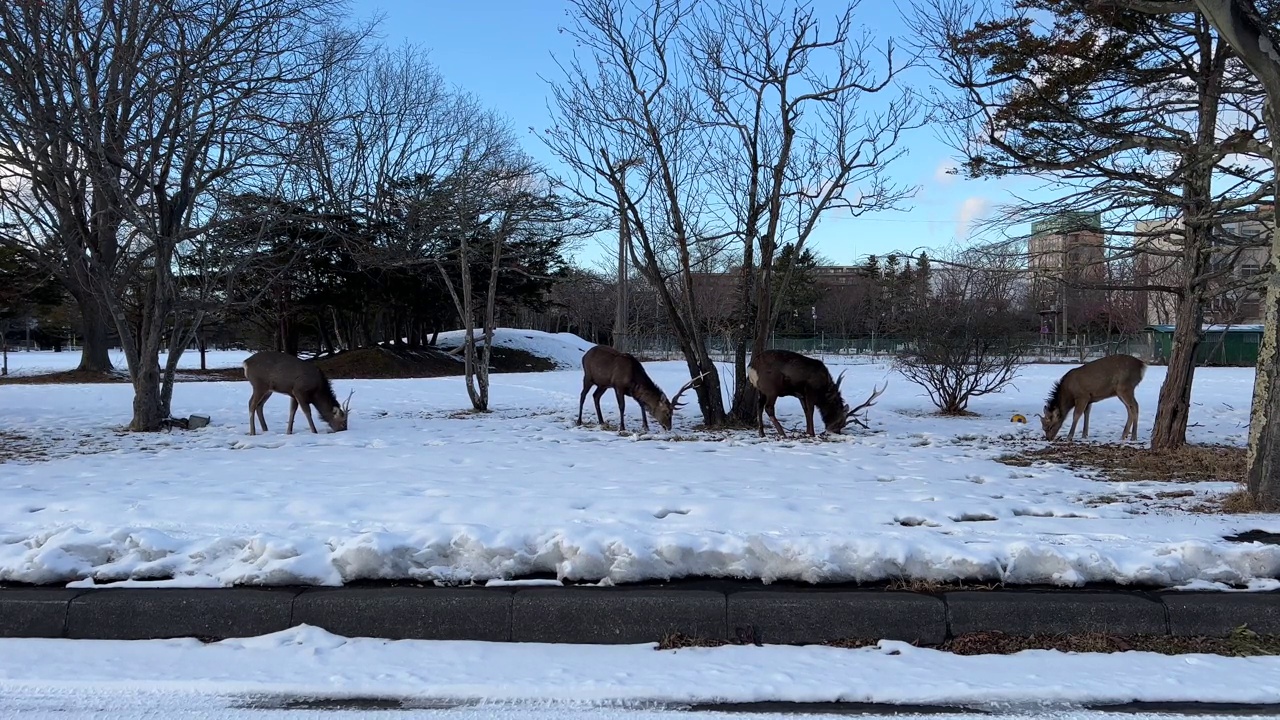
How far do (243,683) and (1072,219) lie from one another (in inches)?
432

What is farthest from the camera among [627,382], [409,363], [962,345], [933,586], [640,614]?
[409,363]

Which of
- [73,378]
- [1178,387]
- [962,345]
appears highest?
[962,345]

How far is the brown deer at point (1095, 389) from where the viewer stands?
1384 centimetres

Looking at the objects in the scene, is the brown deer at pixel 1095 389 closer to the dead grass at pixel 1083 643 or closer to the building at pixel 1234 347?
the dead grass at pixel 1083 643

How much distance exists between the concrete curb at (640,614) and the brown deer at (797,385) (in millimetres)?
8556

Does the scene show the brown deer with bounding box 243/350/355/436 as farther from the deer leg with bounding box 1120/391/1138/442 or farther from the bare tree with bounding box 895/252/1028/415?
the deer leg with bounding box 1120/391/1138/442

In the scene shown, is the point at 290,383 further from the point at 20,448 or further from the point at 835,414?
the point at 835,414

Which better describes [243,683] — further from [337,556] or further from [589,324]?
[589,324]

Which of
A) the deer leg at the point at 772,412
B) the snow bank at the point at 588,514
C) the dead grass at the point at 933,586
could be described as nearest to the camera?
the dead grass at the point at 933,586

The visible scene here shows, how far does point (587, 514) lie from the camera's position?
6758mm

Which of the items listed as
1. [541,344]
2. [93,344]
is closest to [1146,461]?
[93,344]

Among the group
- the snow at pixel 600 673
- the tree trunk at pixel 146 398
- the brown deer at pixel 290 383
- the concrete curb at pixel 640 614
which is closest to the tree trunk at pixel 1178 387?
the concrete curb at pixel 640 614

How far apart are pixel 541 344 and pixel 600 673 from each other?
40269 mm

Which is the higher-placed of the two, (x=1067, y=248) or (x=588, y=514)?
(x=1067, y=248)
